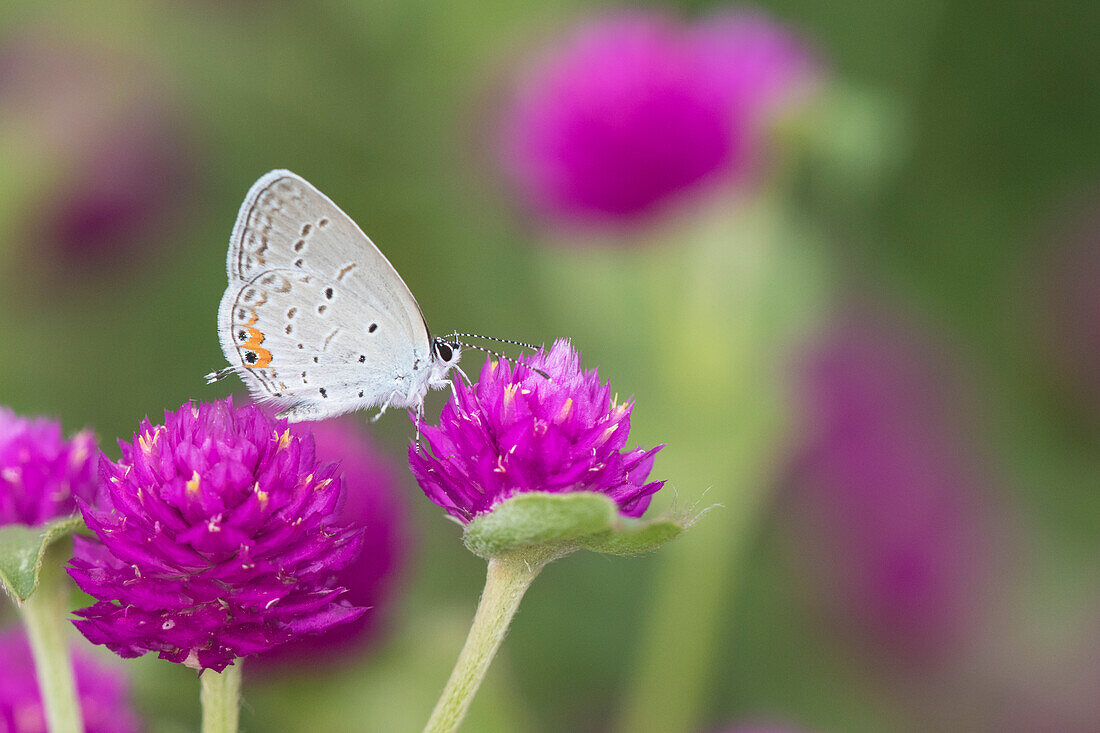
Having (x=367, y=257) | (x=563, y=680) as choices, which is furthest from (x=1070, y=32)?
(x=367, y=257)

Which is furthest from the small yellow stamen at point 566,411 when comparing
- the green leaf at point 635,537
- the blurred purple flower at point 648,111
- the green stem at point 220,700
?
the blurred purple flower at point 648,111

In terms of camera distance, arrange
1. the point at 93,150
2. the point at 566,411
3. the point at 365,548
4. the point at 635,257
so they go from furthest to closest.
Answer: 1. the point at 93,150
2. the point at 635,257
3. the point at 365,548
4. the point at 566,411

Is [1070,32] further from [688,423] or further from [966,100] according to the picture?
[688,423]

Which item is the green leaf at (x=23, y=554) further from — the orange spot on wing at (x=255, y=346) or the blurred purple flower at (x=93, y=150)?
the blurred purple flower at (x=93, y=150)

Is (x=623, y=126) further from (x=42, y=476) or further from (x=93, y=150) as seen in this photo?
(x=42, y=476)

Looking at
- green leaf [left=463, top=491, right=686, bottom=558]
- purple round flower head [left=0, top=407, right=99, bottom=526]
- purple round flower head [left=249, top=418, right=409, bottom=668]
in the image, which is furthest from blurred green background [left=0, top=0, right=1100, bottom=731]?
green leaf [left=463, top=491, right=686, bottom=558]

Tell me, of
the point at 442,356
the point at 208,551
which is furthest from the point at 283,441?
the point at 442,356
